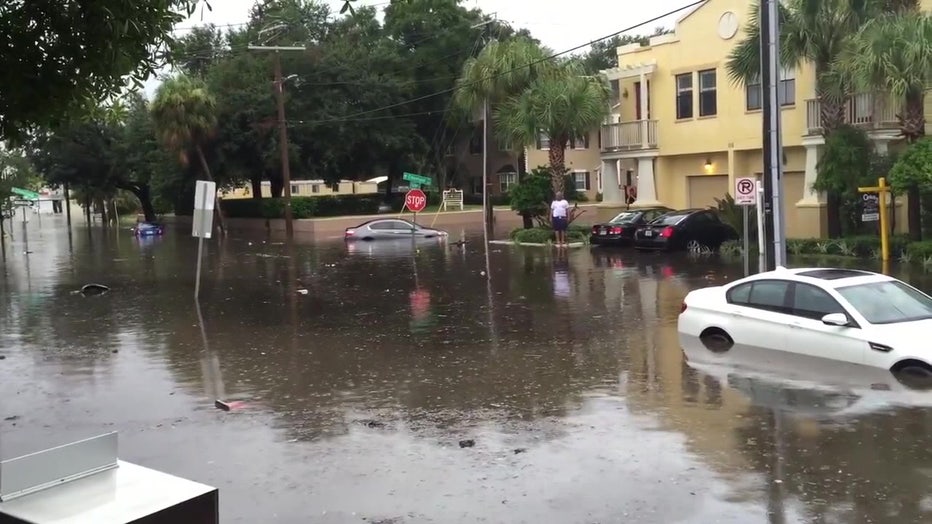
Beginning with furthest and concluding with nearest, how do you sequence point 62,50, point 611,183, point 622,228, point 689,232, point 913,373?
point 611,183 < point 622,228 < point 689,232 < point 913,373 < point 62,50

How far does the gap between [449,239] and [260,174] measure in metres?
20.0

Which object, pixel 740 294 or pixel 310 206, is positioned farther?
pixel 310 206

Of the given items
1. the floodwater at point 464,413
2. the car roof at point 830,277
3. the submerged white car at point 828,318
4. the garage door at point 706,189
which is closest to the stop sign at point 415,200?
the garage door at point 706,189

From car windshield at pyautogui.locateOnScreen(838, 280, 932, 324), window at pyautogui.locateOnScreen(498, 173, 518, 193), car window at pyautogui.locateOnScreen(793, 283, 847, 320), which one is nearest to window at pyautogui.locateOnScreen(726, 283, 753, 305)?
car window at pyautogui.locateOnScreen(793, 283, 847, 320)

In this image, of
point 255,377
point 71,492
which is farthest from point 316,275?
point 71,492

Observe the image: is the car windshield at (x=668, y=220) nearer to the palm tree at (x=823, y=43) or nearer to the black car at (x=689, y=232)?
the black car at (x=689, y=232)

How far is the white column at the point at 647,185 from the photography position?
A: 3534 centimetres

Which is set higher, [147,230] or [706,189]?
[706,189]

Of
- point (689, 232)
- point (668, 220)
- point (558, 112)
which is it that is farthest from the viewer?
point (558, 112)

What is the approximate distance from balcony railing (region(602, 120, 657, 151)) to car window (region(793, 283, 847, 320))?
79.3 ft

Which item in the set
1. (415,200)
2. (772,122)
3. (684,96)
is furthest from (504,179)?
(772,122)

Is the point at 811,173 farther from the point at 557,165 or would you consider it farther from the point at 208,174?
the point at 208,174

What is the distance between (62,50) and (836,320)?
8898 mm

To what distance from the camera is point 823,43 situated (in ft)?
82.9
